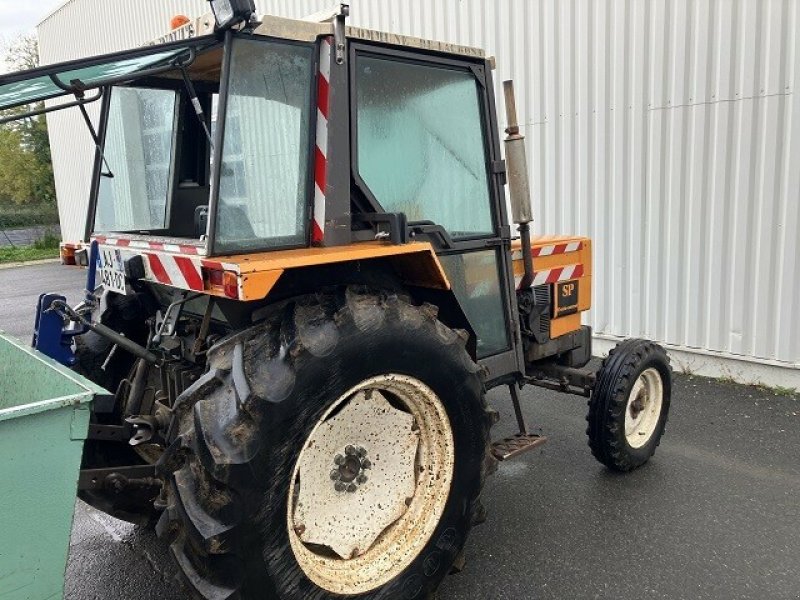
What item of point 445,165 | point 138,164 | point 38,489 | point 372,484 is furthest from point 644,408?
point 38,489

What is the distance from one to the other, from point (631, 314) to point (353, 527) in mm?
4542

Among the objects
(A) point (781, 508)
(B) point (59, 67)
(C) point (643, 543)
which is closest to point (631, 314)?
(A) point (781, 508)

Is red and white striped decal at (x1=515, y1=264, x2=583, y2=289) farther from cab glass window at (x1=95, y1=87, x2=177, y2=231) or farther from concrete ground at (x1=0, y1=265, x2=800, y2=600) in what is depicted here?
cab glass window at (x1=95, y1=87, x2=177, y2=231)

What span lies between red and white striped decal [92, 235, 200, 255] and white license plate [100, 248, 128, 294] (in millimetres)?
48

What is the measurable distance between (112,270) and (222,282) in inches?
39.6

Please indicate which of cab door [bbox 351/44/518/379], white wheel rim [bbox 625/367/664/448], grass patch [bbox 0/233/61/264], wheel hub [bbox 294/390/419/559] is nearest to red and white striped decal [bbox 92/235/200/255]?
cab door [bbox 351/44/518/379]

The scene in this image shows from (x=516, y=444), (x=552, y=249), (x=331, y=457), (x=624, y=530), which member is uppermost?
(x=552, y=249)

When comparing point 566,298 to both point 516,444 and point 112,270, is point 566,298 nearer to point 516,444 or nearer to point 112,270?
point 516,444

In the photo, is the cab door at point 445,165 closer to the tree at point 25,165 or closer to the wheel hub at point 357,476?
the wheel hub at point 357,476

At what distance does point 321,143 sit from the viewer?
2711mm

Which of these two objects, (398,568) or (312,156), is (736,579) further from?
(312,156)

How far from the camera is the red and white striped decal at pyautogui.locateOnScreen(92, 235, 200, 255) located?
260 centimetres

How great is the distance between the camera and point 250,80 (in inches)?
100.0

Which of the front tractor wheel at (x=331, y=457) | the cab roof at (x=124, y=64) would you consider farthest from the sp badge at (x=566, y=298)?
the cab roof at (x=124, y=64)
